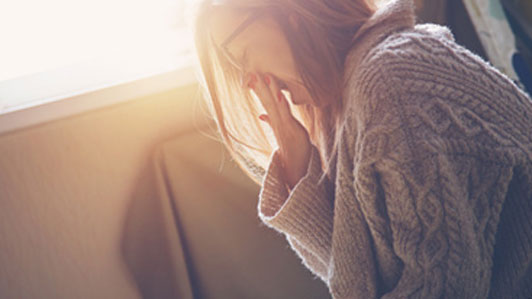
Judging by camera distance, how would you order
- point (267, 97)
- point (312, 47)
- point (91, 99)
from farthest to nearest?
point (91, 99) → point (267, 97) → point (312, 47)

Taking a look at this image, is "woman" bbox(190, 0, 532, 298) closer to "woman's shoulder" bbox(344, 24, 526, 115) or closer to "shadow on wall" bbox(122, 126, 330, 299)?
"woman's shoulder" bbox(344, 24, 526, 115)

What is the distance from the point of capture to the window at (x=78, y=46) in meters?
0.94

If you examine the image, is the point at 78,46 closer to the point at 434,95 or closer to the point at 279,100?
the point at 279,100

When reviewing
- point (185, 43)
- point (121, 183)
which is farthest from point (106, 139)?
point (185, 43)

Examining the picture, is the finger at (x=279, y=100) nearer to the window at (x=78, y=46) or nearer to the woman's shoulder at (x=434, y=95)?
the woman's shoulder at (x=434, y=95)

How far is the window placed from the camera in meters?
0.94

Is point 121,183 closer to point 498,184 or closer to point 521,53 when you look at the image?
point 498,184

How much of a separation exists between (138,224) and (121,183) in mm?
105

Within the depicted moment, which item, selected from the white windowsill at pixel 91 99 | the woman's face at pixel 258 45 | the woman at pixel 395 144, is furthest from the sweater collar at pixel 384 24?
the white windowsill at pixel 91 99

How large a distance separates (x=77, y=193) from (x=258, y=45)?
21.5 inches

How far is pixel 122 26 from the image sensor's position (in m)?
1.00

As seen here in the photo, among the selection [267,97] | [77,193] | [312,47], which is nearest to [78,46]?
[77,193]

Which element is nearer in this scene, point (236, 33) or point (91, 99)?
point (236, 33)

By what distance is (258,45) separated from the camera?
2.11 feet
